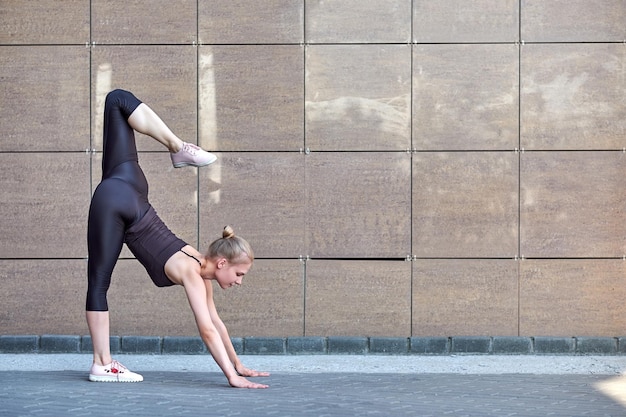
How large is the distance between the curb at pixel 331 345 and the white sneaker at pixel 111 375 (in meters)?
1.80

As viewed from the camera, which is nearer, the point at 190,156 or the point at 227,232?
the point at 227,232

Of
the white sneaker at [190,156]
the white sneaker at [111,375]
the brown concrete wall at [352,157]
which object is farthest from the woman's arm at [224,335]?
the brown concrete wall at [352,157]

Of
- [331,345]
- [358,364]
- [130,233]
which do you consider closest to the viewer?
[130,233]

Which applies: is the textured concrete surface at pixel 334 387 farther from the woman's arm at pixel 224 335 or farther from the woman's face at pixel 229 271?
the woman's face at pixel 229 271

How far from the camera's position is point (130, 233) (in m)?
7.45

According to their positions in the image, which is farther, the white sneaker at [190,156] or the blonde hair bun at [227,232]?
the white sneaker at [190,156]

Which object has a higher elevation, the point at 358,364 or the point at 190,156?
the point at 190,156

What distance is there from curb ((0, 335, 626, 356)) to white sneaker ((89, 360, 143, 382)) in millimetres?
1796

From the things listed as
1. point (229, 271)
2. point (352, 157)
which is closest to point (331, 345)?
point (352, 157)

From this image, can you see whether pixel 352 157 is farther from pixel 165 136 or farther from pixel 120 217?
pixel 120 217

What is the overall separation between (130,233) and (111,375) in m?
0.89

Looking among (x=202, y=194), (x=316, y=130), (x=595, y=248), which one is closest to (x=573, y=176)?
(x=595, y=248)

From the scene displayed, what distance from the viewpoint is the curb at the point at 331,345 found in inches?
362

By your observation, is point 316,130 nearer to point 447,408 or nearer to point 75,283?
point 75,283
